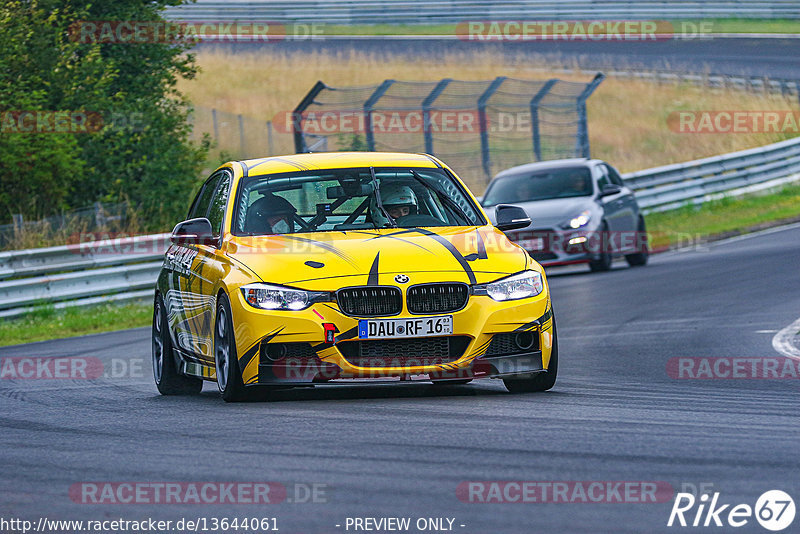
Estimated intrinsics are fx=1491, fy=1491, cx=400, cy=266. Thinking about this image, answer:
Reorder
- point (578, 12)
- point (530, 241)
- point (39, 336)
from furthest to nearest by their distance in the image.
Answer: point (578, 12), point (530, 241), point (39, 336)

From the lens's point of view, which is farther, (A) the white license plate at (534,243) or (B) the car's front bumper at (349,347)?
(A) the white license plate at (534,243)

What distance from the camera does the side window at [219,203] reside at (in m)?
10.0

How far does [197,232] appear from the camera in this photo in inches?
382

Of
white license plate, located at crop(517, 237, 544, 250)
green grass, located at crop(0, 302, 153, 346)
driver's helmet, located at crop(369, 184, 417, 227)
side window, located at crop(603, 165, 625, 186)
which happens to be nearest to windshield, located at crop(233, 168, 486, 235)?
driver's helmet, located at crop(369, 184, 417, 227)

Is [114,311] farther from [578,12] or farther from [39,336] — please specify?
[578,12]

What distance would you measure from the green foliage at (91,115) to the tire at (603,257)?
707cm

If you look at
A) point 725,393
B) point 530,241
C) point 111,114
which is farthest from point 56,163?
point 725,393

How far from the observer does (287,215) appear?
9688 mm

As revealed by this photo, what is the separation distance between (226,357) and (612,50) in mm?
40450

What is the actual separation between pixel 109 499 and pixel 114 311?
13.2m

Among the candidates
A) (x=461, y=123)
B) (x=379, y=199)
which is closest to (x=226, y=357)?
(x=379, y=199)

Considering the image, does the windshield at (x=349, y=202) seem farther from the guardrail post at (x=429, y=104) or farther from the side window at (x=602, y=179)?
the guardrail post at (x=429, y=104)

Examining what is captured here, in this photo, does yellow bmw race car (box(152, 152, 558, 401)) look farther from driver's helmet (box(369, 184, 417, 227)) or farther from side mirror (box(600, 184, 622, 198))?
side mirror (box(600, 184, 622, 198))

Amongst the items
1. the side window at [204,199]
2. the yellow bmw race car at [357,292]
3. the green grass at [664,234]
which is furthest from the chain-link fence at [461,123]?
the yellow bmw race car at [357,292]
